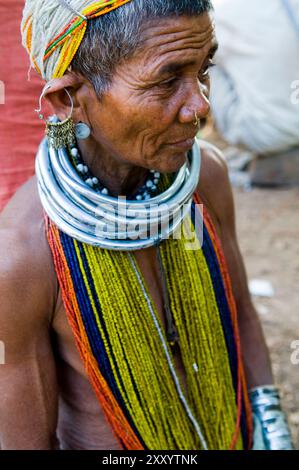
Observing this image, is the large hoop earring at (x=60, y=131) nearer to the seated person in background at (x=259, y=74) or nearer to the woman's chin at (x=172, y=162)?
the woman's chin at (x=172, y=162)

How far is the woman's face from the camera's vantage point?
1.62m

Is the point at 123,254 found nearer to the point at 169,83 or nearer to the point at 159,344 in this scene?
the point at 159,344

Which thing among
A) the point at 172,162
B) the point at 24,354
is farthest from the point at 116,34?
the point at 24,354

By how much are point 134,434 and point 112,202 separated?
706 mm

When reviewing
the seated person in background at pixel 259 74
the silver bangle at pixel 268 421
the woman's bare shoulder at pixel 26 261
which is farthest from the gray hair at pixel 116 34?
the seated person in background at pixel 259 74

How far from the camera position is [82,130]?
1778mm

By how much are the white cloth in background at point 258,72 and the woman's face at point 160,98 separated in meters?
4.09

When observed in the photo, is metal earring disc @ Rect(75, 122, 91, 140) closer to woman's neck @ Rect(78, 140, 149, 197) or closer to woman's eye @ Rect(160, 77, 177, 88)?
woman's neck @ Rect(78, 140, 149, 197)

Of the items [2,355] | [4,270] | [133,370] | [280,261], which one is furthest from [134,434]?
[280,261]

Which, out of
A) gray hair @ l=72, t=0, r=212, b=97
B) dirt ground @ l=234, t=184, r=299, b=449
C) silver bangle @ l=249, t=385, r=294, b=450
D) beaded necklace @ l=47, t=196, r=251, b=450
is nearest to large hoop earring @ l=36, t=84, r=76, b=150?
gray hair @ l=72, t=0, r=212, b=97

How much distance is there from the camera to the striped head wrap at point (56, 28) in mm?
1600

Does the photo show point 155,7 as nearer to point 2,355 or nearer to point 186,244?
point 186,244

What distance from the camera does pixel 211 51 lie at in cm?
175

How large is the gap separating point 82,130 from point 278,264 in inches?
122
